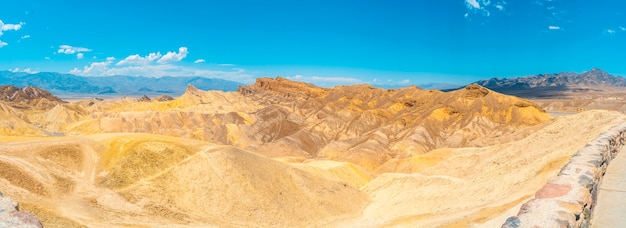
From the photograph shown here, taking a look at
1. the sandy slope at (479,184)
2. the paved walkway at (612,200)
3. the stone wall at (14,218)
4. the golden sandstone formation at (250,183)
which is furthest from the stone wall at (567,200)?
the stone wall at (14,218)

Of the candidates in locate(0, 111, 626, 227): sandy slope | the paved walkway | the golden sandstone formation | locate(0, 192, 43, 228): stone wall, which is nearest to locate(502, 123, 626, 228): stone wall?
the paved walkway

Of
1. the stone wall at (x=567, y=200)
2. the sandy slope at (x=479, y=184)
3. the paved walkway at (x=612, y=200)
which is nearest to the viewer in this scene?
the stone wall at (x=567, y=200)

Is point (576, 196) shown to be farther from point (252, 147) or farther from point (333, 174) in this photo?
point (252, 147)

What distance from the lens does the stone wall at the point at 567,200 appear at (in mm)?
6219

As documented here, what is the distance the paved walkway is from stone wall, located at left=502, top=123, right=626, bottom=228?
0.68 feet

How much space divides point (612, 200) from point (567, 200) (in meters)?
2.48

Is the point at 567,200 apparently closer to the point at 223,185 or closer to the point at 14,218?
the point at 14,218

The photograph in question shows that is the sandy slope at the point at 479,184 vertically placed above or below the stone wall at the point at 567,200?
below

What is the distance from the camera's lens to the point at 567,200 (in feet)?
23.0

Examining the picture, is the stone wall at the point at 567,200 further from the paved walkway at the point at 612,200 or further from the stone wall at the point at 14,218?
the stone wall at the point at 14,218

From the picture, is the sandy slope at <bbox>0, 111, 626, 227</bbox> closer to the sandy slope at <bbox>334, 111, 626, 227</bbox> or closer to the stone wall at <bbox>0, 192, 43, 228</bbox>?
the sandy slope at <bbox>334, 111, 626, 227</bbox>

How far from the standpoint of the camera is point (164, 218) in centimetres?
2277

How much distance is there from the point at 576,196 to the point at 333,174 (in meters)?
32.3

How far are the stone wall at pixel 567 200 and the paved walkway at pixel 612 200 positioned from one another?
206 mm
